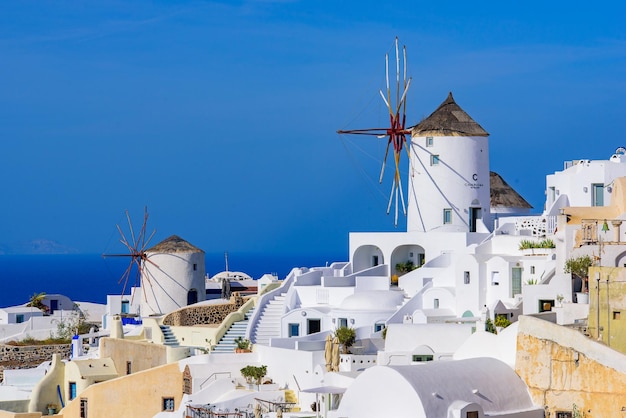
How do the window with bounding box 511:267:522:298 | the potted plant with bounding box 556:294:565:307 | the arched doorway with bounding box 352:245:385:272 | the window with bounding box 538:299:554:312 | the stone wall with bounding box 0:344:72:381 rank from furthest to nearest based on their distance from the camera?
1. the stone wall with bounding box 0:344:72:381
2. the arched doorway with bounding box 352:245:385:272
3. the window with bounding box 511:267:522:298
4. the window with bounding box 538:299:554:312
5. the potted plant with bounding box 556:294:565:307

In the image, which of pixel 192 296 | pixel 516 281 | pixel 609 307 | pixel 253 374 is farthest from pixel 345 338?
pixel 192 296

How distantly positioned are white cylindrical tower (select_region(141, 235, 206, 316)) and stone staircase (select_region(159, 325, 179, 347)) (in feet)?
16.9

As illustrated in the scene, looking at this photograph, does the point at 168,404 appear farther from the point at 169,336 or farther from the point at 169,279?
the point at 169,279

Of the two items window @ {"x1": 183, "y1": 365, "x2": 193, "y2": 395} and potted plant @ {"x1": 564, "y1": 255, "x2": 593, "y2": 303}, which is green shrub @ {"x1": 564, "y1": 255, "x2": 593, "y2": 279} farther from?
window @ {"x1": 183, "y1": 365, "x2": 193, "y2": 395}

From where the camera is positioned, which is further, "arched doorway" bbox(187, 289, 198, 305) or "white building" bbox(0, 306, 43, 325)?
"white building" bbox(0, 306, 43, 325)

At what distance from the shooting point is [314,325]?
38375mm

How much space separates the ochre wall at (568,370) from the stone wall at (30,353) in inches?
885

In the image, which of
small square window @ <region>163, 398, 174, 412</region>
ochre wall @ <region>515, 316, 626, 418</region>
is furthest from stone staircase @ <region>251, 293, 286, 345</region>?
ochre wall @ <region>515, 316, 626, 418</region>

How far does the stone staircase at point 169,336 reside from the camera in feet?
134

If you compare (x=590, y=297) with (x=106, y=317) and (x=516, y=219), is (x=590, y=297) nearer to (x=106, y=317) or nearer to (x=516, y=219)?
(x=516, y=219)

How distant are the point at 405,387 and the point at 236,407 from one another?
282 inches

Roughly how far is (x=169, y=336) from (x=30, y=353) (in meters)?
7.47

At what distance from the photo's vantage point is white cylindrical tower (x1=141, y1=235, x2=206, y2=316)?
47.2 metres

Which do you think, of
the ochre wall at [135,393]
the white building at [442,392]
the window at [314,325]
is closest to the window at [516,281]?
the window at [314,325]
